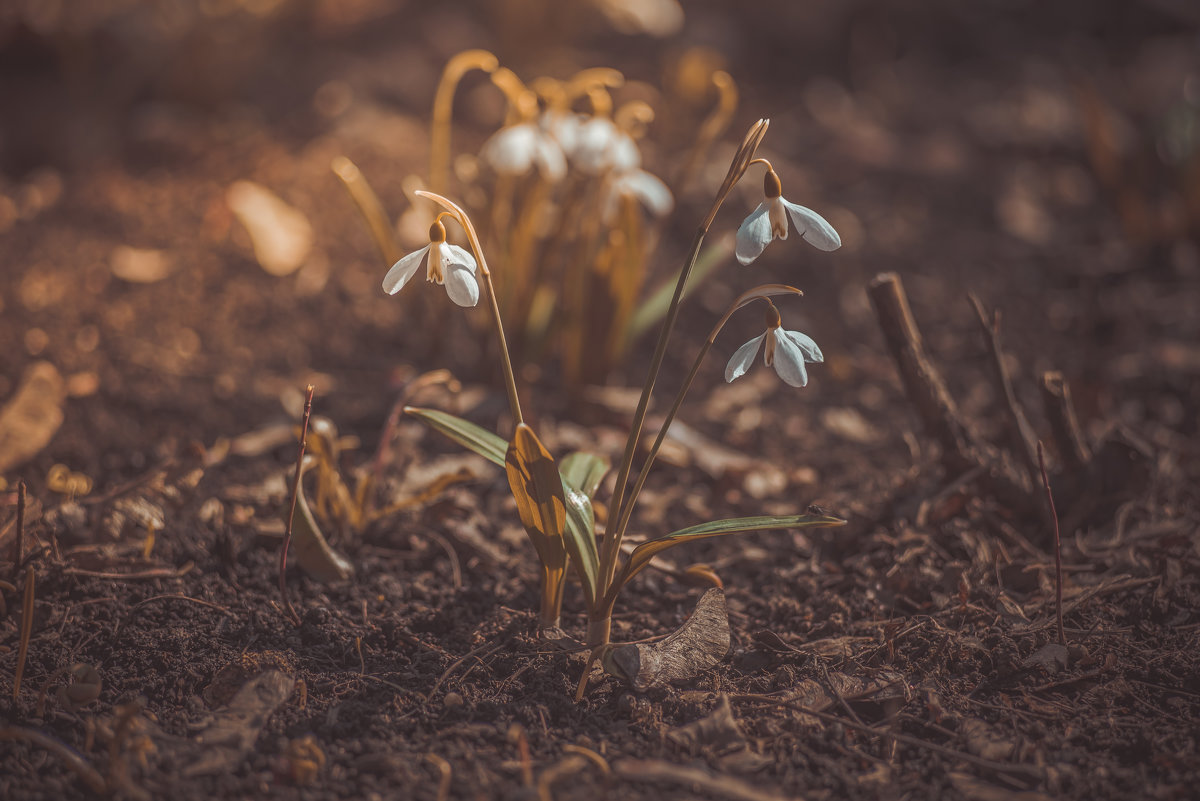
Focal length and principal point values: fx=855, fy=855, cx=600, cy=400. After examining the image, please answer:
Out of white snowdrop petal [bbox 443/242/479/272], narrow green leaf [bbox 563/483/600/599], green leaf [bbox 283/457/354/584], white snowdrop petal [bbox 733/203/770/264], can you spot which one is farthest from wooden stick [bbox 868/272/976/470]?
green leaf [bbox 283/457/354/584]

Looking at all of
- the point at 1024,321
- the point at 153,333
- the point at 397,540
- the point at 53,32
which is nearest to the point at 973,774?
the point at 397,540

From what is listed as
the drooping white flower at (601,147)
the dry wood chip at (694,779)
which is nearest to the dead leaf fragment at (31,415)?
the drooping white flower at (601,147)

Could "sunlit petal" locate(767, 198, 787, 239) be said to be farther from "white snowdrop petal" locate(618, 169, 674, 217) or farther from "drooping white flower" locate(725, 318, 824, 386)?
"white snowdrop petal" locate(618, 169, 674, 217)

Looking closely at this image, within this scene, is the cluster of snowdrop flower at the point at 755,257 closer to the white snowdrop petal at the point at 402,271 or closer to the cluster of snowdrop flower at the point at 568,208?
the white snowdrop petal at the point at 402,271

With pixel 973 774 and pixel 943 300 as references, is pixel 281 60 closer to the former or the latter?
pixel 943 300

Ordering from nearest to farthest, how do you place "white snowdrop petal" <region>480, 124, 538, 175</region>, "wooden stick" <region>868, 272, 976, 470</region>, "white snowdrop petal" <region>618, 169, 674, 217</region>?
"wooden stick" <region>868, 272, 976, 470</region> < "white snowdrop petal" <region>480, 124, 538, 175</region> < "white snowdrop petal" <region>618, 169, 674, 217</region>
